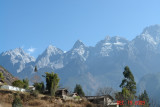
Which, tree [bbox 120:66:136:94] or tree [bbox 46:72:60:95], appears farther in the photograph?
tree [bbox 120:66:136:94]

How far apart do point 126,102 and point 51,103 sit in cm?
2935

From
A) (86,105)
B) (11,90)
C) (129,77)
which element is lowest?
(86,105)

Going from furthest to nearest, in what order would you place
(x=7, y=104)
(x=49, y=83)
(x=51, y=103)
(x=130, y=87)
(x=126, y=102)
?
(x=130, y=87) < (x=126, y=102) < (x=49, y=83) < (x=51, y=103) < (x=7, y=104)

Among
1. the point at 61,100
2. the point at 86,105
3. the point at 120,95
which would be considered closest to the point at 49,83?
the point at 61,100

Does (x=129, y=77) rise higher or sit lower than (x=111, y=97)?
Answer: higher

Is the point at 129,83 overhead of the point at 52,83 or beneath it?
overhead

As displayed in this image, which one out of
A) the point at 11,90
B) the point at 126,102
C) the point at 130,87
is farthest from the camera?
the point at 130,87

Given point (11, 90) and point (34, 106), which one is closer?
point (34, 106)

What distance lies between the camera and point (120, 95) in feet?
263

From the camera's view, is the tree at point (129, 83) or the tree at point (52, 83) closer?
the tree at point (52, 83)

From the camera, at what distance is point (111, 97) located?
78.6 meters

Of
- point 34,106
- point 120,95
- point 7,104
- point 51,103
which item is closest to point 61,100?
point 51,103

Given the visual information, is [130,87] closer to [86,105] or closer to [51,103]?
[86,105]

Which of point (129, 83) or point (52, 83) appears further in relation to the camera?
point (129, 83)
